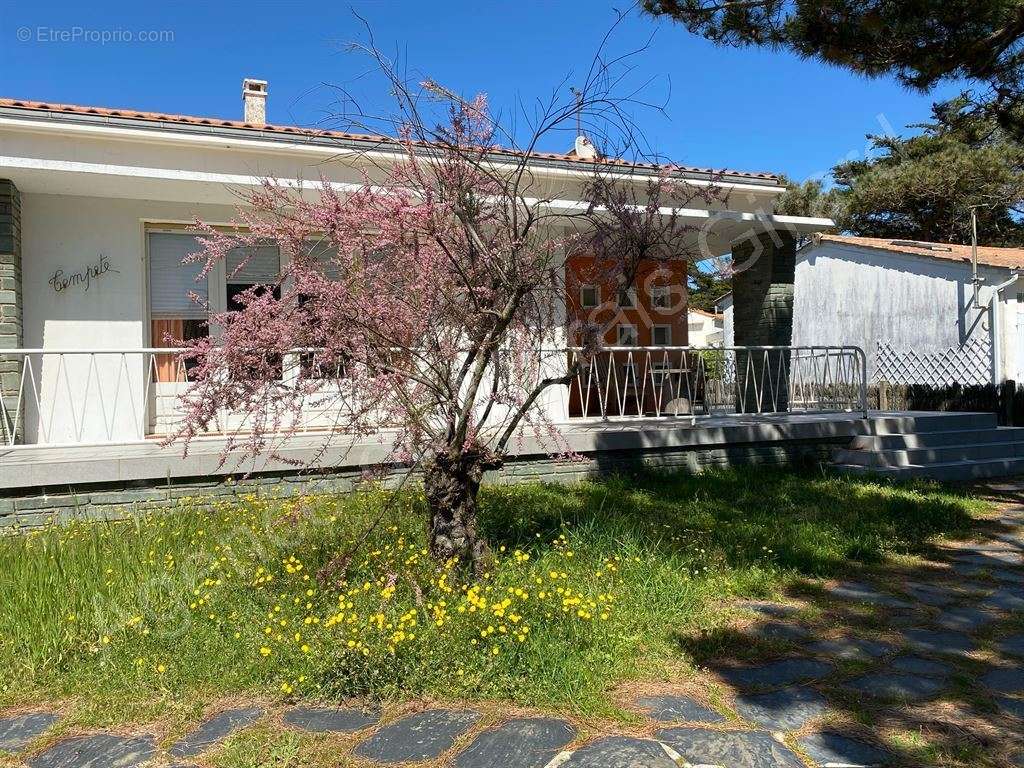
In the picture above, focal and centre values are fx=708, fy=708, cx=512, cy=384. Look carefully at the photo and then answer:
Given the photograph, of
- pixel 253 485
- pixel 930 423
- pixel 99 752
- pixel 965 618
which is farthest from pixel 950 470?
pixel 99 752

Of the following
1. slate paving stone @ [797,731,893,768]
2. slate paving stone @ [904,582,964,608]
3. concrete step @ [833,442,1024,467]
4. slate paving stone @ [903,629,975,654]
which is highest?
concrete step @ [833,442,1024,467]

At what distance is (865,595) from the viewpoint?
4.30 meters

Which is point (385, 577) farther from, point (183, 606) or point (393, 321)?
point (393, 321)

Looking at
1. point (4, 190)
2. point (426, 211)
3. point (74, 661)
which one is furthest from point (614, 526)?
point (4, 190)

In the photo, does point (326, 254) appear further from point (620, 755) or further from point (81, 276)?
point (81, 276)

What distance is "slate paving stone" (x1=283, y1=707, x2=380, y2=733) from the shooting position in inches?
109

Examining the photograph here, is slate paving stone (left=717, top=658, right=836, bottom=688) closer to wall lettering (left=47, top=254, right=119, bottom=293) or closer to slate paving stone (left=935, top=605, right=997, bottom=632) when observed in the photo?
slate paving stone (left=935, top=605, right=997, bottom=632)

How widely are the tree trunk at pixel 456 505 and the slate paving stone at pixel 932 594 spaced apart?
2.66m

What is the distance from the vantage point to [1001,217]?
2297 cm

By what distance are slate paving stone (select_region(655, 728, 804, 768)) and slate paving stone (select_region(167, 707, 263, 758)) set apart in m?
1.63

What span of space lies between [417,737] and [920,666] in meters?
2.35

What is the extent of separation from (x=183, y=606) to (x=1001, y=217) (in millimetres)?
26943

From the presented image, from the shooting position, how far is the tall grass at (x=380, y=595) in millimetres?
3055

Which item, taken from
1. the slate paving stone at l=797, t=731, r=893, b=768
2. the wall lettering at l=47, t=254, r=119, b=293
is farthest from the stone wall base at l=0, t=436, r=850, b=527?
the wall lettering at l=47, t=254, r=119, b=293
